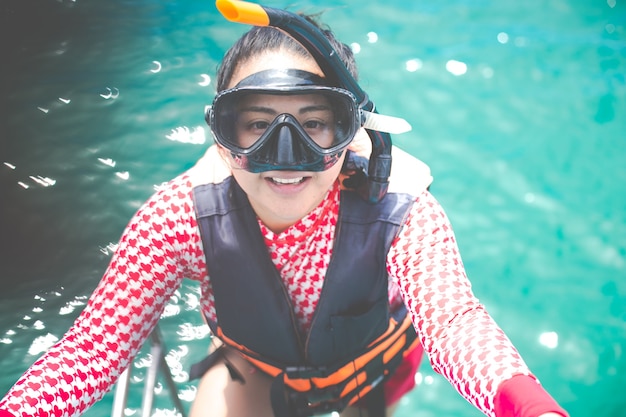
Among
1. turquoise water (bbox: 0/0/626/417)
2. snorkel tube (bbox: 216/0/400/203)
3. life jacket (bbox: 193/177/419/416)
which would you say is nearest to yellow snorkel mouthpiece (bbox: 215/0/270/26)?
snorkel tube (bbox: 216/0/400/203)

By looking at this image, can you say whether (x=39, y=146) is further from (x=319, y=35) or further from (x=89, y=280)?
(x=319, y=35)

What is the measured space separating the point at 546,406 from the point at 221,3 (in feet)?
2.71

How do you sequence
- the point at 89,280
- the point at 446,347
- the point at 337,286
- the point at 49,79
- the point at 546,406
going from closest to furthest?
the point at 546,406 < the point at 446,347 < the point at 337,286 < the point at 89,280 < the point at 49,79

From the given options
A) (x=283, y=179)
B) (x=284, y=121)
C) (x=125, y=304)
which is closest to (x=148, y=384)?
(x=125, y=304)

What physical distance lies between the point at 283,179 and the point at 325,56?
282 mm

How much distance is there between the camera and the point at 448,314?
121 cm

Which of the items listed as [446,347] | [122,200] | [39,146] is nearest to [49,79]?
[39,146]

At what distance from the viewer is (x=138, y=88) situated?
3936 mm

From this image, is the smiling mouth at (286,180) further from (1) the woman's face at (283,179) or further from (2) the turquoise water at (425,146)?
(2) the turquoise water at (425,146)

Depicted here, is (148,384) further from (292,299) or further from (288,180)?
(288,180)

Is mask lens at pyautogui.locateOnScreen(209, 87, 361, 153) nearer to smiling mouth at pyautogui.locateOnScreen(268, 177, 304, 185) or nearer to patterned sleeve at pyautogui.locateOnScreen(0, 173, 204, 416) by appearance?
smiling mouth at pyautogui.locateOnScreen(268, 177, 304, 185)

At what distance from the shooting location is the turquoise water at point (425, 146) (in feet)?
9.53

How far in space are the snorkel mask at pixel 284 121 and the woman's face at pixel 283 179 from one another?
18mm

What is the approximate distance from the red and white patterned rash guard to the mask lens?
9.4 inches
